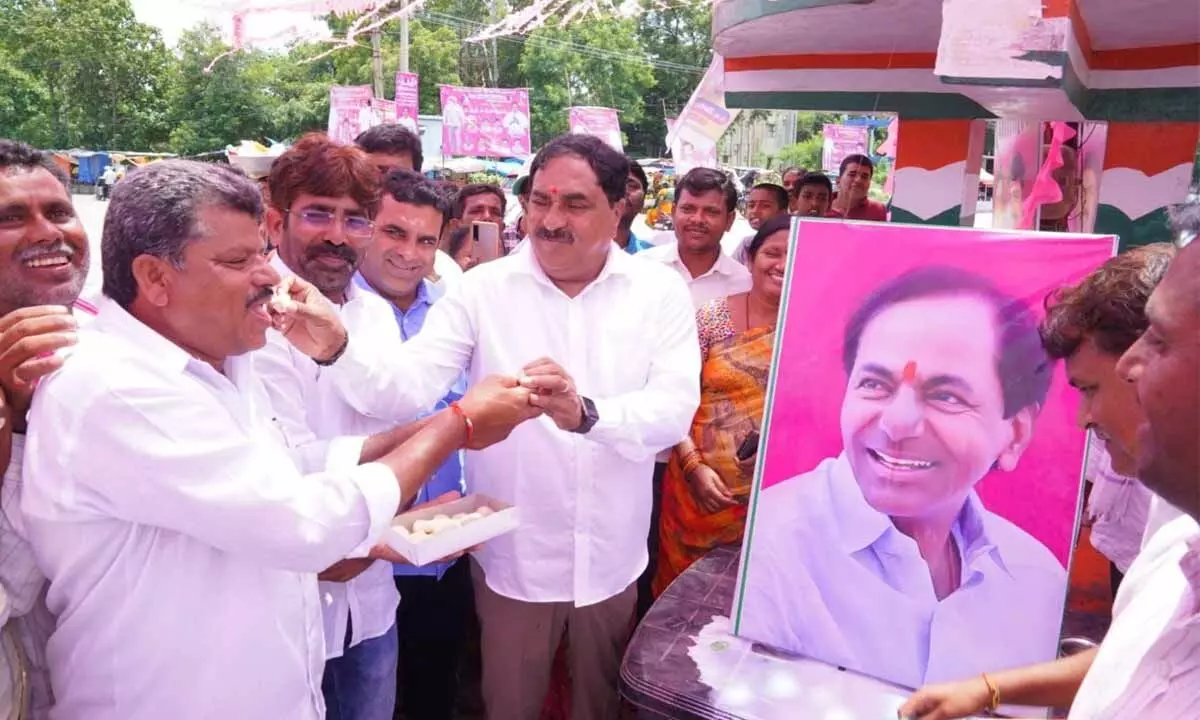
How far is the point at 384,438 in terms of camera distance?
2.04 meters

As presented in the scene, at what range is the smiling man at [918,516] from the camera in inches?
63.3

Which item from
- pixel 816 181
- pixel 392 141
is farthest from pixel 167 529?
pixel 816 181

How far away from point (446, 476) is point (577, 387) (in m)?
0.61

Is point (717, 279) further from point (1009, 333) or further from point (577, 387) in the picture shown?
point (1009, 333)

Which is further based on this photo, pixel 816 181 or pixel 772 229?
pixel 816 181

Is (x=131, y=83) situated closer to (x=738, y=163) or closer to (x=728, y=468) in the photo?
(x=738, y=163)

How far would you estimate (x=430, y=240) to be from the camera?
2793 millimetres

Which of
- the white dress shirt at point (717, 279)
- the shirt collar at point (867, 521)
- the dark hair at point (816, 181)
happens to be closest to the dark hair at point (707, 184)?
the white dress shirt at point (717, 279)

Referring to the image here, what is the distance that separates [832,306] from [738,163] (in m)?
43.8

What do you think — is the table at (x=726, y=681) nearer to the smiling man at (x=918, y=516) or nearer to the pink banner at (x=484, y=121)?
the smiling man at (x=918, y=516)

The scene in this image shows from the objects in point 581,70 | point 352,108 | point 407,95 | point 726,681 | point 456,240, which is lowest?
point 726,681

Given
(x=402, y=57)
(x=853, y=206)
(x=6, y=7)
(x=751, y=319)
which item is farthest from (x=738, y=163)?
(x=751, y=319)

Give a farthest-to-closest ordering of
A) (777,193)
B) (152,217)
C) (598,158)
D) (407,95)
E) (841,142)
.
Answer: (841,142) → (407,95) → (777,193) → (598,158) → (152,217)

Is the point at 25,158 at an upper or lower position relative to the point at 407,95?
A: lower
